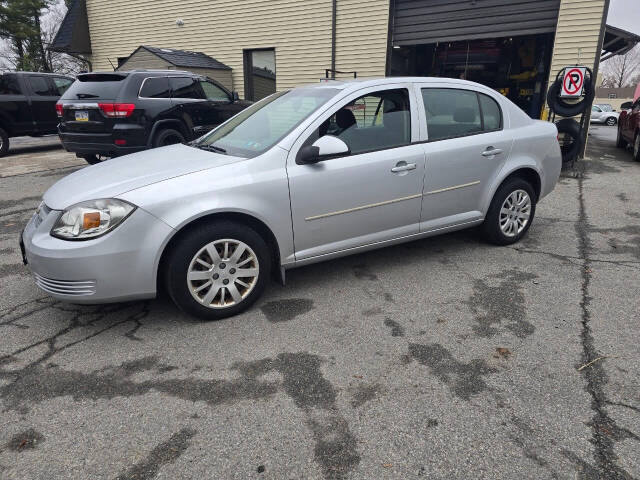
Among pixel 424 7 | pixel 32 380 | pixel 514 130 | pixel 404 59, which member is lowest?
pixel 32 380

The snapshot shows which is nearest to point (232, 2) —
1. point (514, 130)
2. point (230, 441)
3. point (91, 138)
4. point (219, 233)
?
point (91, 138)

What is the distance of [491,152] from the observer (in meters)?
4.17

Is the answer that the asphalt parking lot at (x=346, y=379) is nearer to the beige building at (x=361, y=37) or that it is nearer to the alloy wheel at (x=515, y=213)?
the alloy wheel at (x=515, y=213)

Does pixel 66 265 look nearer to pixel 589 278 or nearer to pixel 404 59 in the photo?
pixel 589 278

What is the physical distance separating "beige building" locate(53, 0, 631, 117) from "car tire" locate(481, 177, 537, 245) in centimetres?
677

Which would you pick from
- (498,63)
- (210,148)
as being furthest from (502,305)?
(498,63)

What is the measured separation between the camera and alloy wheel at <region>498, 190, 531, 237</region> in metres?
4.48

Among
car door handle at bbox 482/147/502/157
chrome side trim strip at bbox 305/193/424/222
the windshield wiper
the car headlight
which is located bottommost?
chrome side trim strip at bbox 305/193/424/222

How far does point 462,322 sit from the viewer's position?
318 cm

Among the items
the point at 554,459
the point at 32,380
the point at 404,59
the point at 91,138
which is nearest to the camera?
the point at 554,459

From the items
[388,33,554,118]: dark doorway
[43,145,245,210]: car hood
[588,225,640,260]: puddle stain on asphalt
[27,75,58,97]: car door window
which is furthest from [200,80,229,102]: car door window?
[588,225,640,260]: puddle stain on asphalt

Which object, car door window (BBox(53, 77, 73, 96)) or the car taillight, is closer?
the car taillight

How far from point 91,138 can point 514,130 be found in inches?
246

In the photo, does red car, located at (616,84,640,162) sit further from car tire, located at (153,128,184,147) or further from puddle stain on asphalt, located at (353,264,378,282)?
car tire, located at (153,128,184,147)
